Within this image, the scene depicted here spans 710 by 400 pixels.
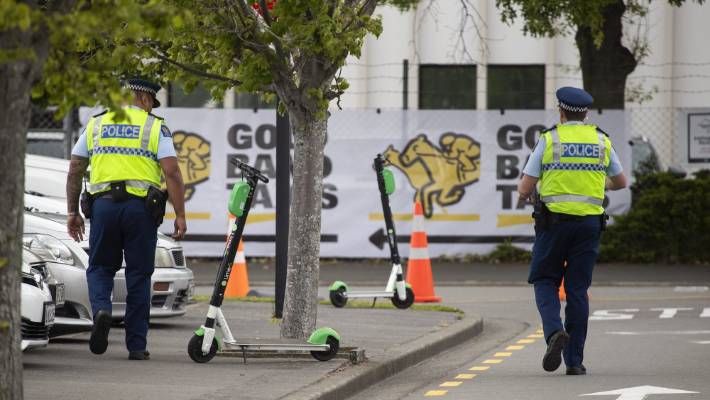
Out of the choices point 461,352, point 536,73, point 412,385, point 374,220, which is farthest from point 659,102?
point 412,385

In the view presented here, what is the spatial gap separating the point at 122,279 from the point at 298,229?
171cm

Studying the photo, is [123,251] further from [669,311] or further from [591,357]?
[669,311]

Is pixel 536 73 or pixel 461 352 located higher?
pixel 536 73

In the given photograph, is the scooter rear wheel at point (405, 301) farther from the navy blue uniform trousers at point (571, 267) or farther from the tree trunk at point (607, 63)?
Answer: the tree trunk at point (607, 63)

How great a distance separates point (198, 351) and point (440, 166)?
1205 centimetres

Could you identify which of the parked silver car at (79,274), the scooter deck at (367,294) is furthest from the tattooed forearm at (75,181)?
the scooter deck at (367,294)

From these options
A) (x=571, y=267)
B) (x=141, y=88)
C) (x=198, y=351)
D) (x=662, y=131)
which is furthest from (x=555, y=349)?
(x=662, y=131)

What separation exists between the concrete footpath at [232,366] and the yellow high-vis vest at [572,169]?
1596mm

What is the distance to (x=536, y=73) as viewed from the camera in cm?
3384

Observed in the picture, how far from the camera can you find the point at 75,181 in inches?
386

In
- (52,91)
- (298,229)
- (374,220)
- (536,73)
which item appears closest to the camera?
(52,91)

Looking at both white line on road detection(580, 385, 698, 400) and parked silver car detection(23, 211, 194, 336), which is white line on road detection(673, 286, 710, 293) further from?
white line on road detection(580, 385, 698, 400)

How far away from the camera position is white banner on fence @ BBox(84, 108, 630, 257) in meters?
21.2

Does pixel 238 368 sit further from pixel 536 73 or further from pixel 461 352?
pixel 536 73
